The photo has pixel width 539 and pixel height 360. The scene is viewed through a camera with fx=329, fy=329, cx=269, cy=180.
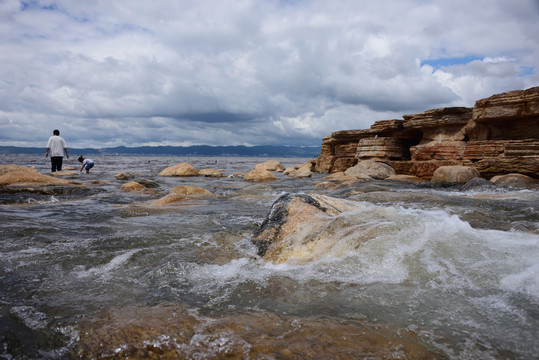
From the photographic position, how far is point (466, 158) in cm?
1350

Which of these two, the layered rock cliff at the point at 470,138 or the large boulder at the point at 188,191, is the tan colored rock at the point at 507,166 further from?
the large boulder at the point at 188,191

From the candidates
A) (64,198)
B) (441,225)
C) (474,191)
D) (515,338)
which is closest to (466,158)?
(474,191)

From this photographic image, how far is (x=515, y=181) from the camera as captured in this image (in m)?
10.8

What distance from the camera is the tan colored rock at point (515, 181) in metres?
10.5

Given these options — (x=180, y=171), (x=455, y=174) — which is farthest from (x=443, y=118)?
(x=180, y=171)

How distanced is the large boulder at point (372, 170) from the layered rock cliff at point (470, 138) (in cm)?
50

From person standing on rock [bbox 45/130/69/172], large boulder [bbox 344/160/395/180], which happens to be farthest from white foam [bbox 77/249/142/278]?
large boulder [bbox 344/160/395/180]

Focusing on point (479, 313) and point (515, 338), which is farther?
point (479, 313)

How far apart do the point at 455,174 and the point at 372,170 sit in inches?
186

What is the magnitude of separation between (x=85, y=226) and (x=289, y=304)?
4245mm

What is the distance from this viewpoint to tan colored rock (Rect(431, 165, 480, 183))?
1241 centimetres

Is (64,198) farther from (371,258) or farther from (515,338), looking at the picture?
(515,338)

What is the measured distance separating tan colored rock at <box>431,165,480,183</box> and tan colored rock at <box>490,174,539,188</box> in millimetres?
1007

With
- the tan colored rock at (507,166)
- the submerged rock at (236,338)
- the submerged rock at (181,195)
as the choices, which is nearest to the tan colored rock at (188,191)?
the submerged rock at (181,195)
